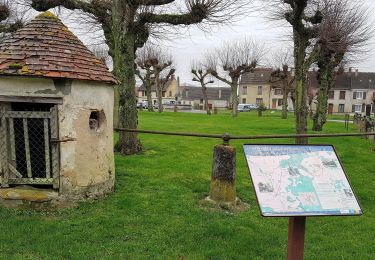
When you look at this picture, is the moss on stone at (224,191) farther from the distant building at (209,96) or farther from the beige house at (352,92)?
the distant building at (209,96)

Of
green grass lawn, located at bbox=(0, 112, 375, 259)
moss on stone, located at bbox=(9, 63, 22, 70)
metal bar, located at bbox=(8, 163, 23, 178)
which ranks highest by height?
moss on stone, located at bbox=(9, 63, 22, 70)

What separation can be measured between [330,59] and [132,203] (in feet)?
60.5

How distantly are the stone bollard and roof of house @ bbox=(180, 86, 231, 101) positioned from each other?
78.0m

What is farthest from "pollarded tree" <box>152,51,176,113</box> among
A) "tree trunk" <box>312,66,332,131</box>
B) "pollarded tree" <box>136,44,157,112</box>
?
"tree trunk" <box>312,66,332,131</box>

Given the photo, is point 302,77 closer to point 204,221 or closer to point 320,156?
point 204,221

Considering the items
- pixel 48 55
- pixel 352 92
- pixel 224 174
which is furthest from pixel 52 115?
pixel 352 92

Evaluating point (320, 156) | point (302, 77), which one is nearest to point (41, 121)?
point (320, 156)

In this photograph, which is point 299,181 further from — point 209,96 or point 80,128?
point 209,96

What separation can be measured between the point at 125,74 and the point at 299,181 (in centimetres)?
876

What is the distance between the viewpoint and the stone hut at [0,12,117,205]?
6.27 m

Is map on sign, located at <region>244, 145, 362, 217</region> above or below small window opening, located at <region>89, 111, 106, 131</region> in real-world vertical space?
below

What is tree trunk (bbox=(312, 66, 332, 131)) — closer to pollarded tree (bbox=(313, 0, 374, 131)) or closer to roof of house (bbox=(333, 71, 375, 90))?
pollarded tree (bbox=(313, 0, 374, 131))

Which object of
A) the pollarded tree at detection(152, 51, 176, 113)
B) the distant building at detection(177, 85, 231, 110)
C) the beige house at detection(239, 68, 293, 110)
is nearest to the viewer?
the pollarded tree at detection(152, 51, 176, 113)

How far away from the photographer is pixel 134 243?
525cm
